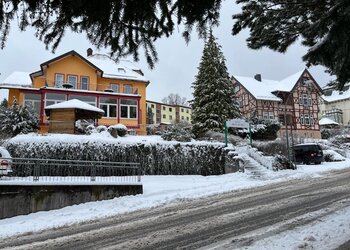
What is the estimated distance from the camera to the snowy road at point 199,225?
21.5 ft

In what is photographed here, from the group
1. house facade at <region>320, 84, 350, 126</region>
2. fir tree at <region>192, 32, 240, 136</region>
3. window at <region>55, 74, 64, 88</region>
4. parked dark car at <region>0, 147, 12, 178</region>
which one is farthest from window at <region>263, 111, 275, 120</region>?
parked dark car at <region>0, 147, 12, 178</region>

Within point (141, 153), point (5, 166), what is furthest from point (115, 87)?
point (5, 166)

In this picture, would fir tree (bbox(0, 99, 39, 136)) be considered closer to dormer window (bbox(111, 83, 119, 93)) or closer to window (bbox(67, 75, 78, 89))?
window (bbox(67, 75, 78, 89))

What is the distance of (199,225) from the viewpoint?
791cm

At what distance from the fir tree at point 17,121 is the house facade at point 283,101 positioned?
34194mm

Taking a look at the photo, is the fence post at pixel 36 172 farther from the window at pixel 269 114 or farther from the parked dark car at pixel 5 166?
the window at pixel 269 114

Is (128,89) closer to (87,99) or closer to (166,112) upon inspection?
(87,99)

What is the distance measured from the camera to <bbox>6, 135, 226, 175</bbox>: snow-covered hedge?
54.3ft

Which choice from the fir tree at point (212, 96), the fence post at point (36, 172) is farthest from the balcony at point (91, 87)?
the fence post at point (36, 172)

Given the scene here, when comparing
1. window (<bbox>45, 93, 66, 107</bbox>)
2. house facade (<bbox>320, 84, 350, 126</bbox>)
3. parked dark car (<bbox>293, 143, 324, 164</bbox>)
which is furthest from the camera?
house facade (<bbox>320, 84, 350, 126</bbox>)

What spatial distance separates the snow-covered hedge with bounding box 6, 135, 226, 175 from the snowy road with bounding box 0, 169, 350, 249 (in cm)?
751

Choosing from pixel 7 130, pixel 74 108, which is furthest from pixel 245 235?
pixel 7 130

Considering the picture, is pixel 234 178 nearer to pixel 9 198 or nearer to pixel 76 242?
pixel 9 198

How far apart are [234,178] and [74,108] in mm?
12010
